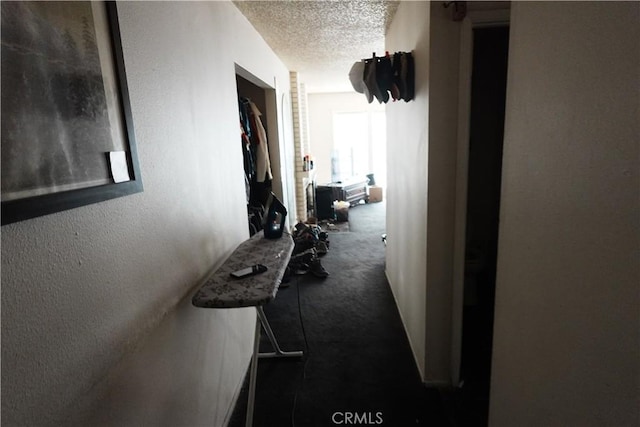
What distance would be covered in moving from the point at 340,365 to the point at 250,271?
3.82 ft

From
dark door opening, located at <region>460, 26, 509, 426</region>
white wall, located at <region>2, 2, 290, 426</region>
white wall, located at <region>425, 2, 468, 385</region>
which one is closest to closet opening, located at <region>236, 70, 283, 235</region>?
white wall, located at <region>2, 2, 290, 426</region>

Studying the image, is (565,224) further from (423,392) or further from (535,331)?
(423,392)

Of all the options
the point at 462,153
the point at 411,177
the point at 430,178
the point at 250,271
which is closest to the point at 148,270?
the point at 250,271

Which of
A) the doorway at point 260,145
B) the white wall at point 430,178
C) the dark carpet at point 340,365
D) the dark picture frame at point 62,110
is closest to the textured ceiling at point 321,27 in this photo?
the white wall at point 430,178

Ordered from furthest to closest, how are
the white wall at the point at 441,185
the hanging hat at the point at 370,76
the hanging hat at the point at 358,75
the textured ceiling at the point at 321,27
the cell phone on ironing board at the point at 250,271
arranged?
the textured ceiling at the point at 321,27, the hanging hat at the point at 358,75, the hanging hat at the point at 370,76, the white wall at the point at 441,185, the cell phone on ironing board at the point at 250,271

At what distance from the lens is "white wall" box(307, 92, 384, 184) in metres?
7.52

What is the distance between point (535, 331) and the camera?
79cm

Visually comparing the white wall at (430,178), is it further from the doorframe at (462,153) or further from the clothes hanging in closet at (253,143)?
the clothes hanging in closet at (253,143)

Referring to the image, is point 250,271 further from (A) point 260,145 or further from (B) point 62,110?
(A) point 260,145

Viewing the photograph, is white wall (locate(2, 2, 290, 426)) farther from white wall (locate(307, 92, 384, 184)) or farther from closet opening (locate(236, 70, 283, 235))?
white wall (locate(307, 92, 384, 184))

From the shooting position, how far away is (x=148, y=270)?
3.64 ft

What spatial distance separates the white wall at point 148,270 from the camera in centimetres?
69

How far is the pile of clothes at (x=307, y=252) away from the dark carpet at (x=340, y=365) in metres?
0.16

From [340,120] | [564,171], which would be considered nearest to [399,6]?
[564,171]
